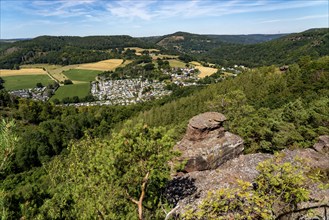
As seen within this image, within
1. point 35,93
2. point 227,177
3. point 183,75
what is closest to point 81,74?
point 35,93

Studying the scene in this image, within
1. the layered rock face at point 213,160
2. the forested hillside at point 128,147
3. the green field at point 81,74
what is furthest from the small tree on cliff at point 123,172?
the green field at point 81,74

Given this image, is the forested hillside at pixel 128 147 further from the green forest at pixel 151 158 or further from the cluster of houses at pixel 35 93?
the cluster of houses at pixel 35 93

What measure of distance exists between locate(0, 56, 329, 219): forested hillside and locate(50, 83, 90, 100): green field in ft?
148

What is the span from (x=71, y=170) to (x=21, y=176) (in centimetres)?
4979

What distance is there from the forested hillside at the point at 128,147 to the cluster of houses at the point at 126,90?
41425 millimetres

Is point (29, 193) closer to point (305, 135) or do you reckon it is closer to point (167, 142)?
point (167, 142)

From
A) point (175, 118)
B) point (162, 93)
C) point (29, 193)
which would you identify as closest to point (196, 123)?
point (29, 193)

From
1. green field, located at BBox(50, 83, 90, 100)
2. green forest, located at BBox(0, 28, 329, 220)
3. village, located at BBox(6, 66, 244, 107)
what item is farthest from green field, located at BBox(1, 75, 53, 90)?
green forest, located at BBox(0, 28, 329, 220)

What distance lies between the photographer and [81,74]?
575 feet

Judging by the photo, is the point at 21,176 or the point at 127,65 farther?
the point at 127,65

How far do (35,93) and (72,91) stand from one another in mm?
19127

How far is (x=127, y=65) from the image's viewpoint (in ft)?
639

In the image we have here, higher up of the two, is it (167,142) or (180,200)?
(167,142)

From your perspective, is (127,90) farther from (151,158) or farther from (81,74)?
(151,158)
